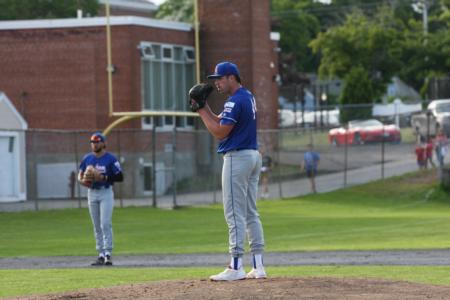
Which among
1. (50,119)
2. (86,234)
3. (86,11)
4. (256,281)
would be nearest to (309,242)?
(86,234)

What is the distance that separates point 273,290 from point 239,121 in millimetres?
1929

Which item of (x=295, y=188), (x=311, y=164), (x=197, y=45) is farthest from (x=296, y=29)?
(x=311, y=164)

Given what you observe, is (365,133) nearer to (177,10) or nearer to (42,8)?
(42,8)

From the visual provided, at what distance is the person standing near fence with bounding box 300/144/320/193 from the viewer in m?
43.5

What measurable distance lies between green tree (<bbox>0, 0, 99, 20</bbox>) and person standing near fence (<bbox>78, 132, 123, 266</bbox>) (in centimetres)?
4571

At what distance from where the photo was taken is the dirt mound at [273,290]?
10.9m

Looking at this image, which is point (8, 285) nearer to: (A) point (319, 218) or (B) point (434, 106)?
(A) point (319, 218)

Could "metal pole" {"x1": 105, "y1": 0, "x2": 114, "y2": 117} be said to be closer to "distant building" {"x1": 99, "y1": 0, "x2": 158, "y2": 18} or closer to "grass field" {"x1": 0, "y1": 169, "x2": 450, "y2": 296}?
"grass field" {"x1": 0, "y1": 169, "x2": 450, "y2": 296}

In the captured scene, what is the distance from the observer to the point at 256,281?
11.9 meters

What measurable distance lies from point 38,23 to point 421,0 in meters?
44.4

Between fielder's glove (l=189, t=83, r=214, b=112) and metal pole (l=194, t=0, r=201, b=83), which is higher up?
metal pole (l=194, t=0, r=201, b=83)

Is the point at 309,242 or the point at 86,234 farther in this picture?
the point at 86,234

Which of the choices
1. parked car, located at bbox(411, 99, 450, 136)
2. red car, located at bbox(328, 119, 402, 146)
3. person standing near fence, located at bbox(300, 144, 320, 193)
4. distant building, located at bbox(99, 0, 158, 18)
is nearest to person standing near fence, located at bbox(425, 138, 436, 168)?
parked car, located at bbox(411, 99, 450, 136)

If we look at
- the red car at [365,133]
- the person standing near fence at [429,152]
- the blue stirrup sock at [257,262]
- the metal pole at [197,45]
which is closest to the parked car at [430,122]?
the person standing near fence at [429,152]
